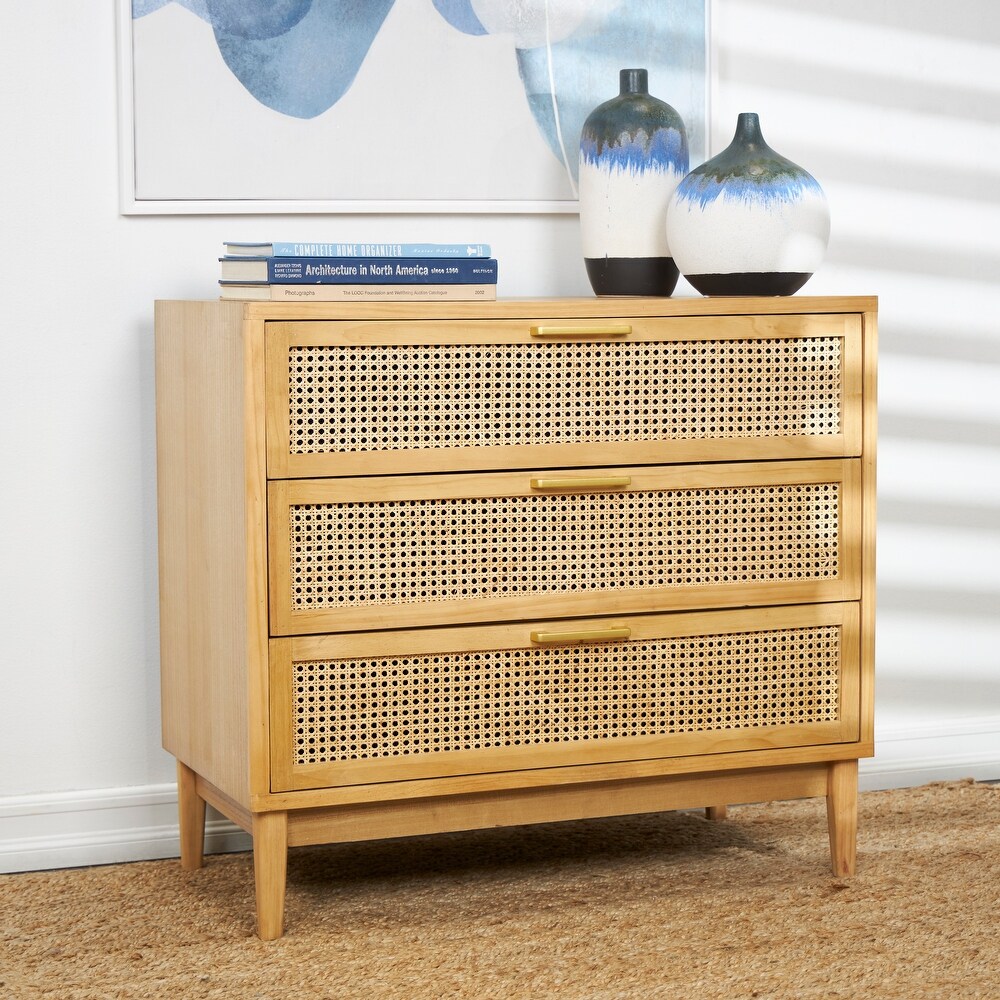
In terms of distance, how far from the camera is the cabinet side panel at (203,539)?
179 centimetres

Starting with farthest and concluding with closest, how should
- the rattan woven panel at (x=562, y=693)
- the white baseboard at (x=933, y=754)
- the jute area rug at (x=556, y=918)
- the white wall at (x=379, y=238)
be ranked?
the white baseboard at (x=933, y=754) < the white wall at (x=379, y=238) < the rattan woven panel at (x=562, y=693) < the jute area rug at (x=556, y=918)

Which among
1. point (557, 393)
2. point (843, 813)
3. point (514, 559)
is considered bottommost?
point (843, 813)

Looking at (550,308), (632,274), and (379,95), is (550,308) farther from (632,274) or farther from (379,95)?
(379,95)

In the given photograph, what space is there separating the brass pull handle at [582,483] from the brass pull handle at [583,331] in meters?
0.18

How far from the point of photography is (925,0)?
8.04 ft

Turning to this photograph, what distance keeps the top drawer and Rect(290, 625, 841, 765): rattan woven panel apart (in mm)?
252

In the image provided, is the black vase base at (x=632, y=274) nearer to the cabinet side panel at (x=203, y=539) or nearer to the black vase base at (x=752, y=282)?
the black vase base at (x=752, y=282)

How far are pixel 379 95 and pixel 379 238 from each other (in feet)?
0.70

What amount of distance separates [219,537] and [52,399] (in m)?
0.43

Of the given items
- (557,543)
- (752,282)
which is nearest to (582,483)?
(557,543)

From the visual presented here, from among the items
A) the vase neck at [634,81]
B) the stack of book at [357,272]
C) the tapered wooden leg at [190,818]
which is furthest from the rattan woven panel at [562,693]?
the vase neck at [634,81]

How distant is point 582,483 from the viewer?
73.6 inches

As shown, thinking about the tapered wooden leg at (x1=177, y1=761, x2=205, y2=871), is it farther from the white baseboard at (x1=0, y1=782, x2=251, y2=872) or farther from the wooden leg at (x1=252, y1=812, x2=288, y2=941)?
the wooden leg at (x1=252, y1=812, x2=288, y2=941)

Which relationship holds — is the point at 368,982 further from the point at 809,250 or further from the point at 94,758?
the point at 809,250
